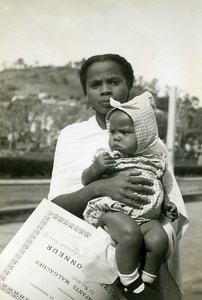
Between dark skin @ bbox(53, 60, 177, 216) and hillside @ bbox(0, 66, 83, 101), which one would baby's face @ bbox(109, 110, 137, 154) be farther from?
hillside @ bbox(0, 66, 83, 101)

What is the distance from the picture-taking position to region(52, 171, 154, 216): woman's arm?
85 centimetres

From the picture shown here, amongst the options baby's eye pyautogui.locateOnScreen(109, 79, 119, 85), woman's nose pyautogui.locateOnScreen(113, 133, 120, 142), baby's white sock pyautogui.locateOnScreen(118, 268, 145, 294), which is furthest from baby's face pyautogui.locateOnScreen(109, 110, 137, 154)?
baby's white sock pyautogui.locateOnScreen(118, 268, 145, 294)

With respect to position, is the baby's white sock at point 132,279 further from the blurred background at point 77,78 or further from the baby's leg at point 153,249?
the blurred background at point 77,78

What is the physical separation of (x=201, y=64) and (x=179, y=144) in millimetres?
204

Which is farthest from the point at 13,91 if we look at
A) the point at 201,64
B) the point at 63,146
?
the point at 201,64

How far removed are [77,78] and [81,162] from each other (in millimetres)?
203

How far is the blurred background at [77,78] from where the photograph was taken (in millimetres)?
1016

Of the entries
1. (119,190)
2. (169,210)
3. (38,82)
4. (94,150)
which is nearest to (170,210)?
(169,210)

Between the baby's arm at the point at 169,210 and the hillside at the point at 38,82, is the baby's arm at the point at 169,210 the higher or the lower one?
the lower one

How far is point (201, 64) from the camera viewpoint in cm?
104

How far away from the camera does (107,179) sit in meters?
0.90

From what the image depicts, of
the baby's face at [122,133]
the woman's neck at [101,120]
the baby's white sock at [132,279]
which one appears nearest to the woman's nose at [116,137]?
the baby's face at [122,133]

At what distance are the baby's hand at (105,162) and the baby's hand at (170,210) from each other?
139 millimetres

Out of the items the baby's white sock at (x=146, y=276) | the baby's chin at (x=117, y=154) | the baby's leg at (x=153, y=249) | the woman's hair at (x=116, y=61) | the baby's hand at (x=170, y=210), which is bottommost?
the baby's white sock at (x=146, y=276)
